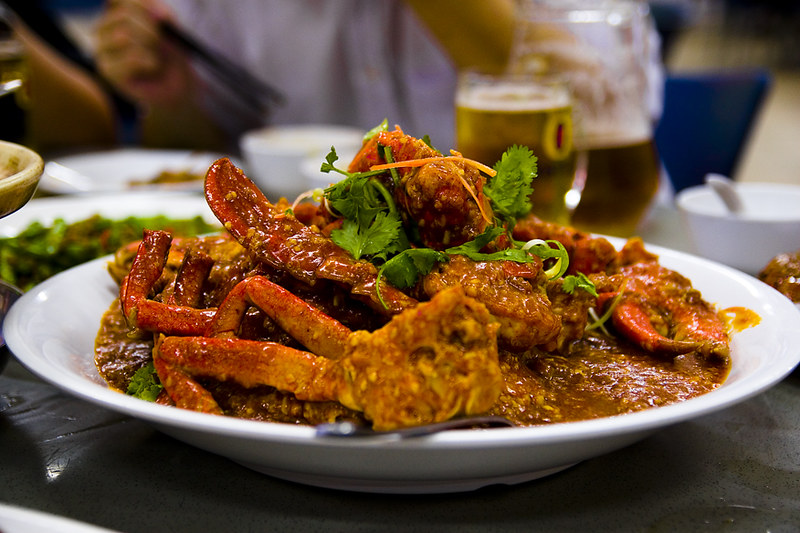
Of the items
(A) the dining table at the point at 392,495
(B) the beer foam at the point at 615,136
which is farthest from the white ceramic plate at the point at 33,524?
(B) the beer foam at the point at 615,136

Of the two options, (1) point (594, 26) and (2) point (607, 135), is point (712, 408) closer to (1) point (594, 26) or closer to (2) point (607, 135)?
(2) point (607, 135)

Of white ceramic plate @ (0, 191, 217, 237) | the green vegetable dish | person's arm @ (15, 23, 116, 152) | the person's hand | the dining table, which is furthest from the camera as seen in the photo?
person's arm @ (15, 23, 116, 152)

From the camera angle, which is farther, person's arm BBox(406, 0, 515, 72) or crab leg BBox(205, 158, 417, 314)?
person's arm BBox(406, 0, 515, 72)

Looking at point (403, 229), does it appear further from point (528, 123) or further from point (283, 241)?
point (528, 123)

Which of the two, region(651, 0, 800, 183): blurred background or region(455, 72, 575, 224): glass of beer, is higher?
region(455, 72, 575, 224): glass of beer

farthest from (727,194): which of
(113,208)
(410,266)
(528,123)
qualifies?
(113,208)

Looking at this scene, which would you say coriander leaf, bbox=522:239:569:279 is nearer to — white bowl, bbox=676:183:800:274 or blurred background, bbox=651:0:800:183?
white bowl, bbox=676:183:800:274

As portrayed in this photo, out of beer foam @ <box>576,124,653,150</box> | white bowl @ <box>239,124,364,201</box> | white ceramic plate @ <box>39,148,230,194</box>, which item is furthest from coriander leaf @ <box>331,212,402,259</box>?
white ceramic plate @ <box>39,148,230,194</box>

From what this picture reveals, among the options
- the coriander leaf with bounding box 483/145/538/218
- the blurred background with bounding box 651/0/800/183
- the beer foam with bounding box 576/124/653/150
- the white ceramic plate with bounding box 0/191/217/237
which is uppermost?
the coriander leaf with bounding box 483/145/538/218
